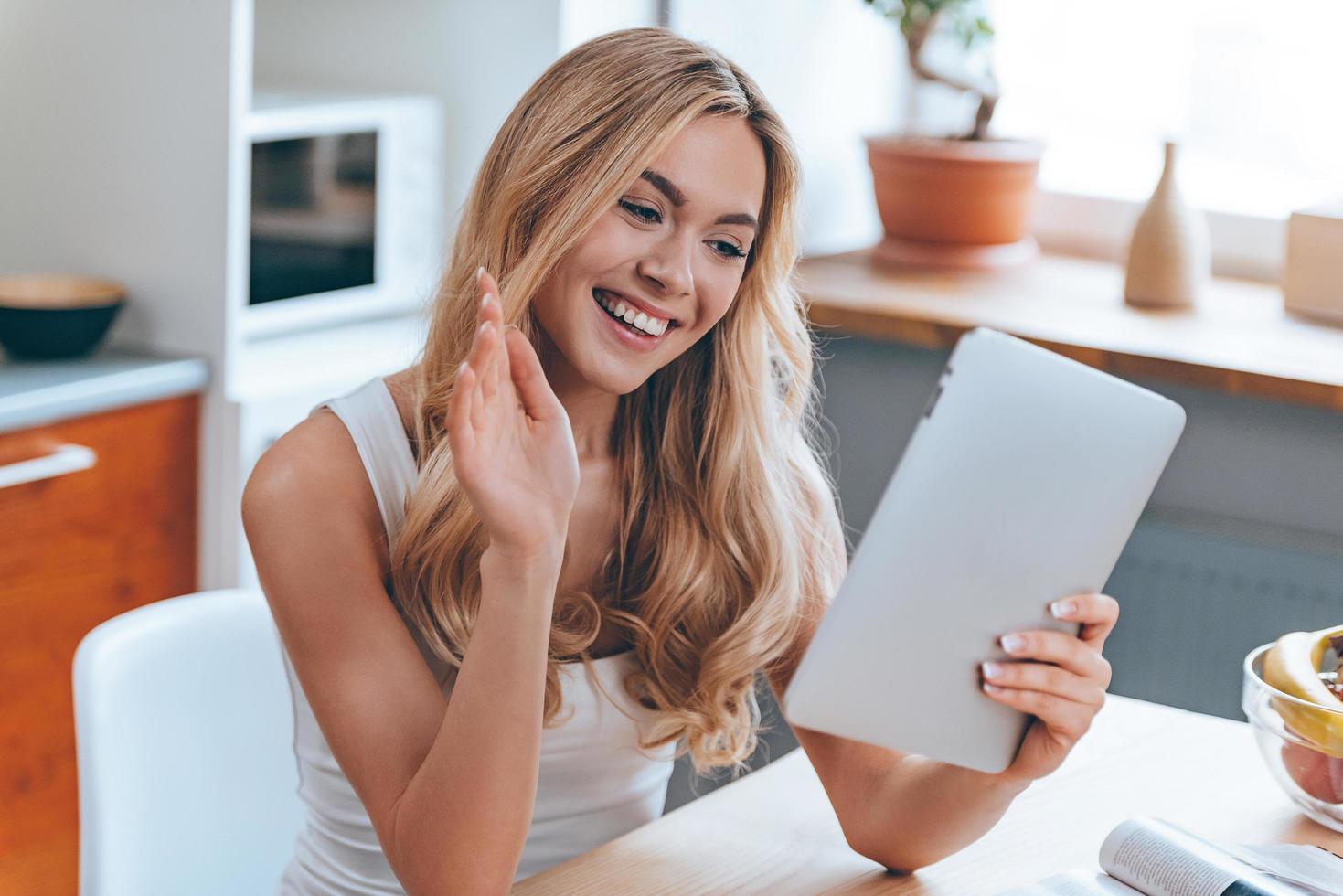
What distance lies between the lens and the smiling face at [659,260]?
1.26m

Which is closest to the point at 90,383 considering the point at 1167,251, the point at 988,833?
the point at 988,833

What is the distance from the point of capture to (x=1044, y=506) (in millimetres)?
985

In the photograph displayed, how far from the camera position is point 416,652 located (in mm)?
1184

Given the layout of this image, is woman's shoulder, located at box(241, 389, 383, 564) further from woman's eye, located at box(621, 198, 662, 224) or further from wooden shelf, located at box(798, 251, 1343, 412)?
wooden shelf, located at box(798, 251, 1343, 412)

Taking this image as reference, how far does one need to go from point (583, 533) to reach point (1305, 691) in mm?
630

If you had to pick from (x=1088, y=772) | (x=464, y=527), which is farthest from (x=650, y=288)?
(x=1088, y=772)

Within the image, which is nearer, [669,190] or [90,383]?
[669,190]

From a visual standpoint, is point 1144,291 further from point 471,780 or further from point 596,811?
point 471,780

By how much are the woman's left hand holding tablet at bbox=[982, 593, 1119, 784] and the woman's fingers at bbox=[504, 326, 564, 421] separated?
1.11 feet

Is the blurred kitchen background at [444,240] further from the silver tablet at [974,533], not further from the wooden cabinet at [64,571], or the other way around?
the silver tablet at [974,533]

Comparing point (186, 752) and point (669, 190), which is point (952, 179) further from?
point (186, 752)

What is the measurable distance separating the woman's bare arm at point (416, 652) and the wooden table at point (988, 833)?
0.24 ft

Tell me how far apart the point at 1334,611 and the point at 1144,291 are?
531 millimetres

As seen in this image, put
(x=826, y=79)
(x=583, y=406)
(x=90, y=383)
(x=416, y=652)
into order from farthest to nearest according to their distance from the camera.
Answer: (x=826, y=79) → (x=90, y=383) → (x=583, y=406) → (x=416, y=652)
